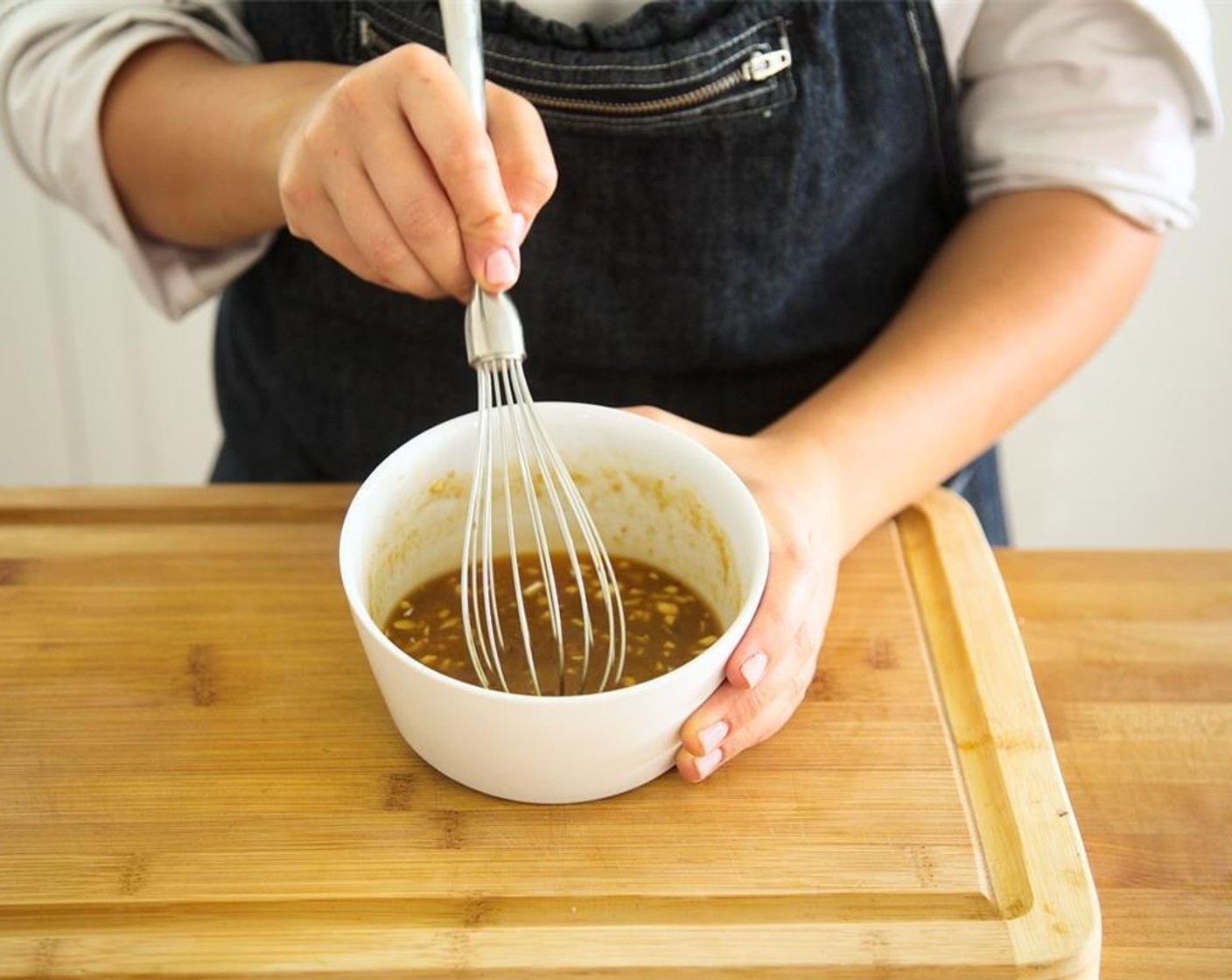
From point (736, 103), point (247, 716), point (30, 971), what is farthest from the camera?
point (736, 103)

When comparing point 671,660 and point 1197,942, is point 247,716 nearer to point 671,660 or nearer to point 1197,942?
point 671,660

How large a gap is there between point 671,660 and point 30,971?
27 cm

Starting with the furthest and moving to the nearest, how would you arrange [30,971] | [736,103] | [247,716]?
[736,103] → [247,716] → [30,971]

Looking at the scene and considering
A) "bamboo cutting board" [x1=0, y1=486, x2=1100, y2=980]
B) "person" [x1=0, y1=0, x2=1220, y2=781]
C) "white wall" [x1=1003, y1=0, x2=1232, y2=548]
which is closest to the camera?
"bamboo cutting board" [x1=0, y1=486, x2=1100, y2=980]

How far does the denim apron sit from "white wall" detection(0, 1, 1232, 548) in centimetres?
47

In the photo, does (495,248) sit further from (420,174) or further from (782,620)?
(782,620)

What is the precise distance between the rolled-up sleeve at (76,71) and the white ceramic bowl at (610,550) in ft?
0.91

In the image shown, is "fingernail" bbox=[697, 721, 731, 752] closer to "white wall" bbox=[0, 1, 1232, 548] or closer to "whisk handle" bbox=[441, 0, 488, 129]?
"whisk handle" bbox=[441, 0, 488, 129]

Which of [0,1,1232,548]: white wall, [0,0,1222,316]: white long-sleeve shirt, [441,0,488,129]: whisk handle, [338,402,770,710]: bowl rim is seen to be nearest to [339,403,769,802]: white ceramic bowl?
[338,402,770,710]: bowl rim

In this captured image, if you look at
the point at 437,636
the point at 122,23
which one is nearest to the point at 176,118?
the point at 122,23

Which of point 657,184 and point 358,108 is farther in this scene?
point 657,184

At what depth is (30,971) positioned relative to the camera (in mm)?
462

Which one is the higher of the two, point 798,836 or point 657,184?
point 657,184

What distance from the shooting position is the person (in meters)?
0.66
